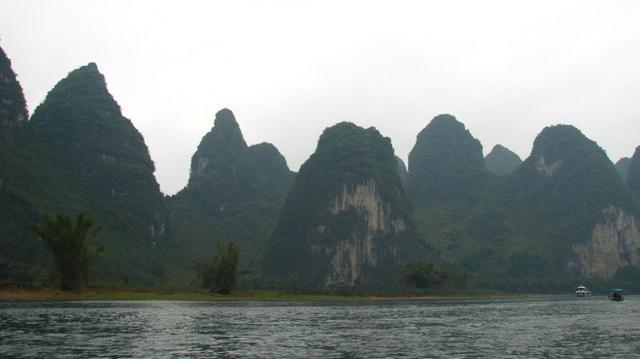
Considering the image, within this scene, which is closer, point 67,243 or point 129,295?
point 67,243

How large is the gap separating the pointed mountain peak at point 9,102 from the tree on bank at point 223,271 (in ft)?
277

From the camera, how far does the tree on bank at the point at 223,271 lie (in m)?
95.6

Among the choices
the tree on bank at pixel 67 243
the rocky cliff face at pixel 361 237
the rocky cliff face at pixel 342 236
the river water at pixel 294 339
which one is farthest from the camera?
the rocky cliff face at pixel 342 236

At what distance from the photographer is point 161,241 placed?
19700 cm

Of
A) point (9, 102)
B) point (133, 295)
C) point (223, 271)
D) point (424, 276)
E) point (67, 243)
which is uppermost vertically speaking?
point (9, 102)

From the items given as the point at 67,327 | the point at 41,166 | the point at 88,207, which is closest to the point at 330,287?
the point at 88,207

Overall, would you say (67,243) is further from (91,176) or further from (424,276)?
(91,176)

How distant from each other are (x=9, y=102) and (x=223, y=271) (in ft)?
322

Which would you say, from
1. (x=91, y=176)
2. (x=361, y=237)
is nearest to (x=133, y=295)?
(x=361, y=237)

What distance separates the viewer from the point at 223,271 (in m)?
97.8

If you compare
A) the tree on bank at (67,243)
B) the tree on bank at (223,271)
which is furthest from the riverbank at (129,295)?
the tree on bank at (67,243)

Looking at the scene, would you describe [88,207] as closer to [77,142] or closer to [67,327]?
[77,142]

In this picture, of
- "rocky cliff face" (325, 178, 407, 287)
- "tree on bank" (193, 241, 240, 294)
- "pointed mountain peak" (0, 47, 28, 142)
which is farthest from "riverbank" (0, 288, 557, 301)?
"pointed mountain peak" (0, 47, 28, 142)

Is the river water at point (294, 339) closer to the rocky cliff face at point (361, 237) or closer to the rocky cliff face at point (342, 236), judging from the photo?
the rocky cliff face at point (342, 236)
